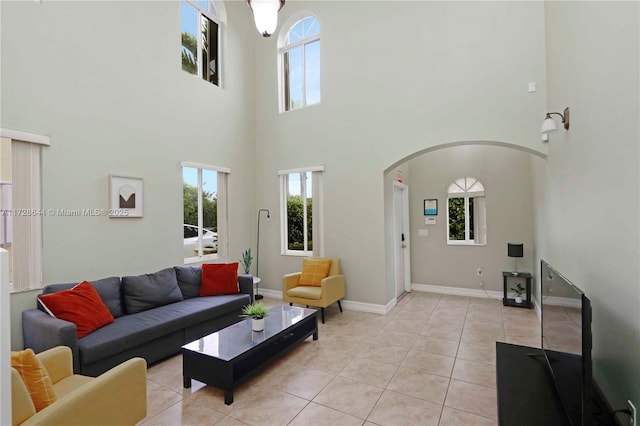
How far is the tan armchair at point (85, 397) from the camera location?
1.46 metres

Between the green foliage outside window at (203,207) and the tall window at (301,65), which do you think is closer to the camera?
the green foliage outside window at (203,207)

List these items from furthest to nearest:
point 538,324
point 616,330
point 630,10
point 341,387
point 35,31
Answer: point 538,324
point 35,31
point 341,387
point 616,330
point 630,10

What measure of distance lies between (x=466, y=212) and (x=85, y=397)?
19.0 ft

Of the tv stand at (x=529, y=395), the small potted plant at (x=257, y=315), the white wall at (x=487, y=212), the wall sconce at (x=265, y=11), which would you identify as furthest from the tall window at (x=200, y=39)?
the tv stand at (x=529, y=395)

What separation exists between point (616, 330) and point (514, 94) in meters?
3.08

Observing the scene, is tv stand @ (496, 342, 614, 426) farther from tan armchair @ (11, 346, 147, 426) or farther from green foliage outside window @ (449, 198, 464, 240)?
green foliage outside window @ (449, 198, 464, 240)

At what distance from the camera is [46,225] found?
10.7ft

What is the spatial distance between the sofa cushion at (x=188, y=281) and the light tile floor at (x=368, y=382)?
3.35 feet

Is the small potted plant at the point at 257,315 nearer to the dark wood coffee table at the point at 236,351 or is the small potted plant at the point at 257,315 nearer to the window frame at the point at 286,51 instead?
the dark wood coffee table at the point at 236,351

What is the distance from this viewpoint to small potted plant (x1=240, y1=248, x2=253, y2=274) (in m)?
5.39

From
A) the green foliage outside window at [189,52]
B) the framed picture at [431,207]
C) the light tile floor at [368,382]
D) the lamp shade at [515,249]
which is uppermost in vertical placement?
the green foliage outside window at [189,52]

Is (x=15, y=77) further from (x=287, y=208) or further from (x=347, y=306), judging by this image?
(x=347, y=306)

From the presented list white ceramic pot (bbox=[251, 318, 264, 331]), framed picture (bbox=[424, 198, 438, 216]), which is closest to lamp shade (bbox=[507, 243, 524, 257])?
framed picture (bbox=[424, 198, 438, 216])

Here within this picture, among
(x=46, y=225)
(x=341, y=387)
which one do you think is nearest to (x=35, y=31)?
(x=46, y=225)
